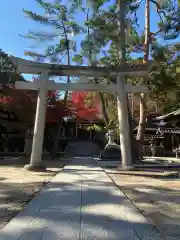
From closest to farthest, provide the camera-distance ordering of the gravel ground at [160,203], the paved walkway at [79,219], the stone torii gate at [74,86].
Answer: the paved walkway at [79,219] < the gravel ground at [160,203] < the stone torii gate at [74,86]

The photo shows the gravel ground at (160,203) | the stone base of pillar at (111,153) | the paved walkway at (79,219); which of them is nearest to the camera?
the paved walkway at (79,219)

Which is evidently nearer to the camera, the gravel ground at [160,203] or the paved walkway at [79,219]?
the paved walkway at [79,219]

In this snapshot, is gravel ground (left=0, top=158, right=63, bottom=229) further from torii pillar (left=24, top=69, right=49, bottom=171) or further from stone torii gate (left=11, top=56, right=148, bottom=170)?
stone torii gate (left=11, top=56, right=148, bottom=170)

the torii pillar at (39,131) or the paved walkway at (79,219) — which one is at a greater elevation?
the torii pillar at (39,131)

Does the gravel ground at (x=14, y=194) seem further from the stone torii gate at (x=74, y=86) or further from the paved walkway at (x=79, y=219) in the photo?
the stone torii gate at (x=74, y=86)

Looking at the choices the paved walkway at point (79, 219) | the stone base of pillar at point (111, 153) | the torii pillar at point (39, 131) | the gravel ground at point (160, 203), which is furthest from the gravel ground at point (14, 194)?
the stone base of pillar at point (111, 153)

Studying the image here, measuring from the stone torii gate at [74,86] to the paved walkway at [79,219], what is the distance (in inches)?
199

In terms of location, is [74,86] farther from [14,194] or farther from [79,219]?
[79,219]

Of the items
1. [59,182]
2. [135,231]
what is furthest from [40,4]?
[135,231]

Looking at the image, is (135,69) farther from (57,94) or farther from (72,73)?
(57,94)

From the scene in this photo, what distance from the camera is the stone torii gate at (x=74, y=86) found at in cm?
1128

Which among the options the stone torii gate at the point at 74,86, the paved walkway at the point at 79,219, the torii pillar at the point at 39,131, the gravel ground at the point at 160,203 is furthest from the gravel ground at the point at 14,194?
the stone torii gate at the point at 74,86

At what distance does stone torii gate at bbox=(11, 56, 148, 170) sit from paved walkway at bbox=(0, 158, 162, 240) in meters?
5.06

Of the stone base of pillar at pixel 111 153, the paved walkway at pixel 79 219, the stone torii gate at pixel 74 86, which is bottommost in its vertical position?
the paved walkway at pixel 79 219
